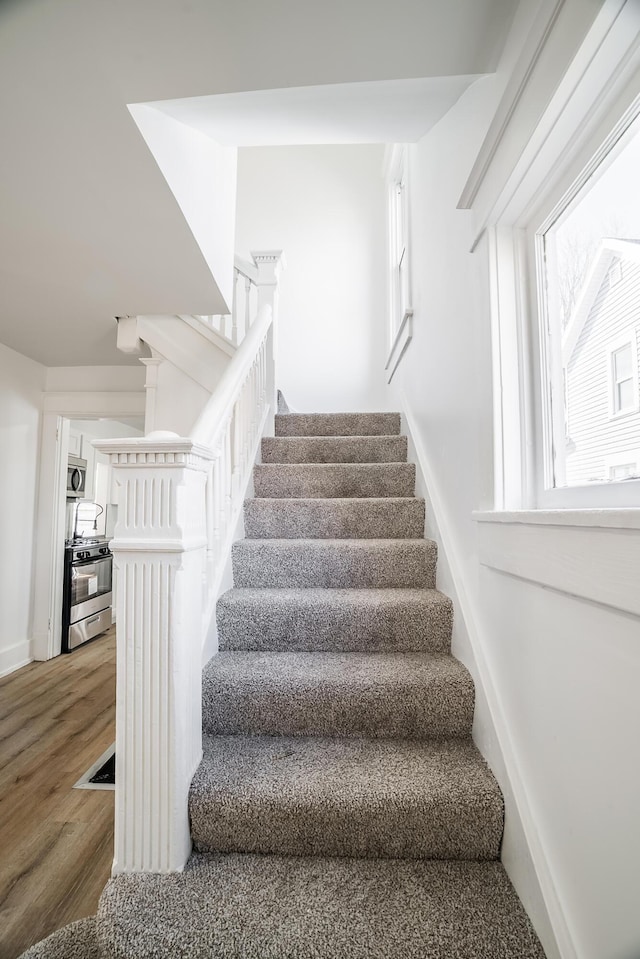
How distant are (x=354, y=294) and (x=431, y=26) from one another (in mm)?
2888

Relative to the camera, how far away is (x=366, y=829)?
39.7 inches

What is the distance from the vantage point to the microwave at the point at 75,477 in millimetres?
4031

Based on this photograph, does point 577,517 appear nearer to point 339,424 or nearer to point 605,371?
point 605,371

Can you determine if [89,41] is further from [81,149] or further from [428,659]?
[428,659]

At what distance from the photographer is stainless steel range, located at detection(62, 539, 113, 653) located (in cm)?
352

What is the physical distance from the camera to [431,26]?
110 centimetres

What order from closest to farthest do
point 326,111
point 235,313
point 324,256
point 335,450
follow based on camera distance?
point 326,111
point 335,450
point 235,313
point 324,256

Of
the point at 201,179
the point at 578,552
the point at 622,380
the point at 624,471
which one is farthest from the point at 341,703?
the point at 201,179

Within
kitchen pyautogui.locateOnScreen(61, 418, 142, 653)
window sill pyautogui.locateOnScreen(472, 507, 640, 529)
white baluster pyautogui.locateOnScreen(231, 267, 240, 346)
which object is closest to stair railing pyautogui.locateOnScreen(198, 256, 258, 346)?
white baluster pyautogui.locateOnScreen(231, 267, 240, 346)

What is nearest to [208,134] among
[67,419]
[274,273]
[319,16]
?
[319,16]

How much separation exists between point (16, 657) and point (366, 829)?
3154 millimetres

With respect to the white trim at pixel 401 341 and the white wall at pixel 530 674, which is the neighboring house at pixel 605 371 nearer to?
the white wall at pixel 530 674

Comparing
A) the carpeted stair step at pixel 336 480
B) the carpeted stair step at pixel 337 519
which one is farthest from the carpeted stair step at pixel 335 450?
the carpeted stair step at pixel 337 519

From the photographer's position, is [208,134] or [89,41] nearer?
[89,41]
